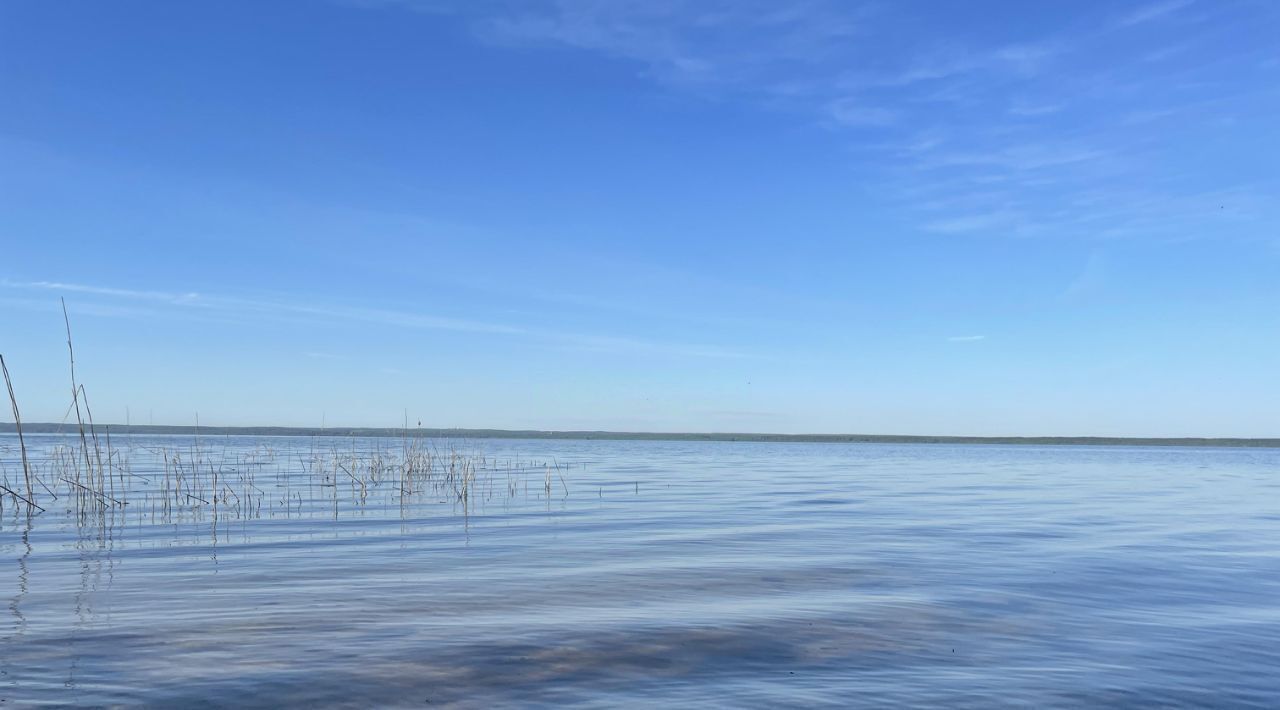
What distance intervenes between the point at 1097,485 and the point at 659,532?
2361 centimetres

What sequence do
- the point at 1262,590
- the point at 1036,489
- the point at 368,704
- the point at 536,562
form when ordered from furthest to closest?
the point at 1036,489 → the point at 536,562 → the point at 1262,590 → the point at 368,704

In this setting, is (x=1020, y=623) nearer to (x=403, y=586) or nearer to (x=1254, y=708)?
(x=1254, y=708)

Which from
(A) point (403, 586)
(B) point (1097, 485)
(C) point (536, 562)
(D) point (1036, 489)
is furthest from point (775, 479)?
(A) point (403, 586)

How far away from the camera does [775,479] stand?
34969 mm

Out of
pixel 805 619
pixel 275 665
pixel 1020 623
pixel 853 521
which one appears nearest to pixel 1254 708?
pixel 1020 623

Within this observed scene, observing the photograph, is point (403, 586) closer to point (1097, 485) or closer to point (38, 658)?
point (38, 658)

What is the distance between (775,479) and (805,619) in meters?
26.2

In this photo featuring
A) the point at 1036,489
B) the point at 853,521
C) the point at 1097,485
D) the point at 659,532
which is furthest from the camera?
the point at 1097,485

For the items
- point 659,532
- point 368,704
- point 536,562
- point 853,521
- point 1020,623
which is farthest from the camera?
point 853,521

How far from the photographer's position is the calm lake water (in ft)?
22.0

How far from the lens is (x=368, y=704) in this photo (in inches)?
243

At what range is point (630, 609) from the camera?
951 centimetres

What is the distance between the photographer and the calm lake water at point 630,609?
6.69 meters

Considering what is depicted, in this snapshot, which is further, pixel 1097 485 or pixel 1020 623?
pixel 1097 485
